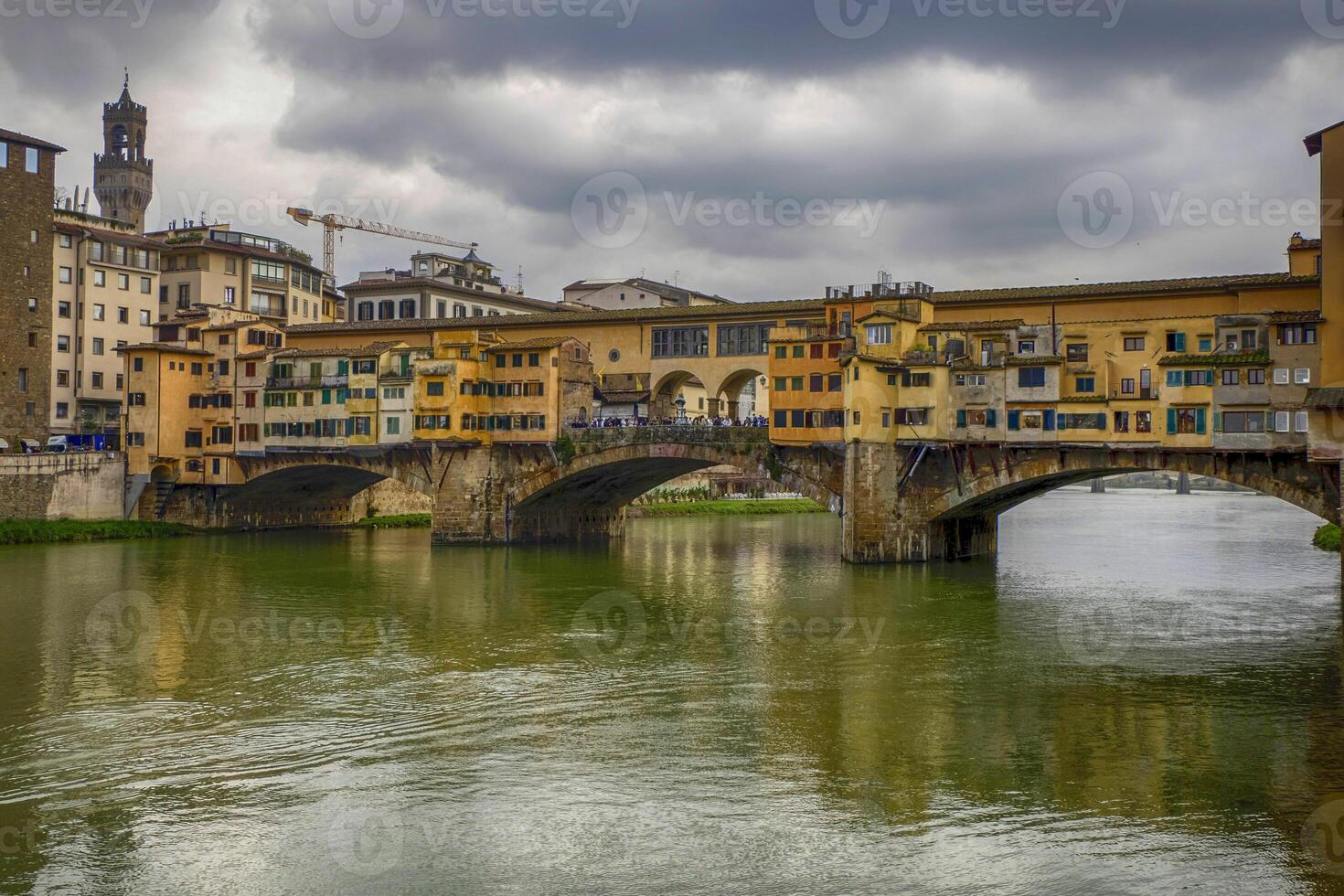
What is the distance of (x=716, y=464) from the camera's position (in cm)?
5938

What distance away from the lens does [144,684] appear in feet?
87.6

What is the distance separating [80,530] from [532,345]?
79.5 ft

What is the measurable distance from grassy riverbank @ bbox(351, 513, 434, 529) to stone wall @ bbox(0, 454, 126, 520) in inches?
562

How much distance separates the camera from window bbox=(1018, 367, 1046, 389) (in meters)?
47.7

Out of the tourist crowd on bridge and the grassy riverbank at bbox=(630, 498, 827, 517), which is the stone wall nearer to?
the tourist crowd on bridge

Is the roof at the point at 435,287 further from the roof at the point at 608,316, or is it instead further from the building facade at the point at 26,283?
the building facade at the point at 26,283

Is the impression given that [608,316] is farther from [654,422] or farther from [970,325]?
[970,325]

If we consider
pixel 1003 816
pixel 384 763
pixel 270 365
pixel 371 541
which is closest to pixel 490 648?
pixel 384 763

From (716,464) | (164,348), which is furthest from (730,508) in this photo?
(164,348)

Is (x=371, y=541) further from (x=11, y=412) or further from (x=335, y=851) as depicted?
(x=335, y=851)

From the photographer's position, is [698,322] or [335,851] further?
[698,322]

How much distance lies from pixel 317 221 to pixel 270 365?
191ft

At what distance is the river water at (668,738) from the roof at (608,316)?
17669mm

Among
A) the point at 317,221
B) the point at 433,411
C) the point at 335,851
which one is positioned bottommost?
the point at 335,851
